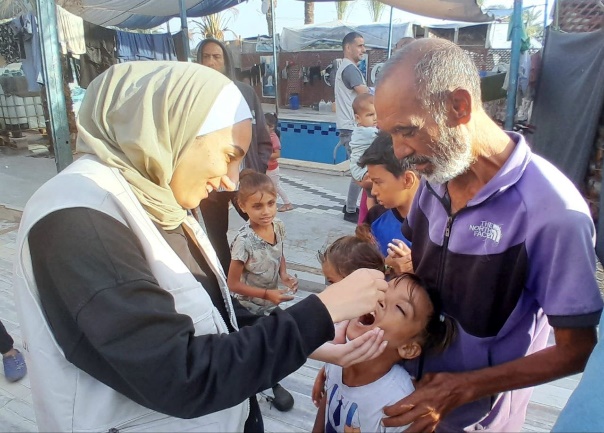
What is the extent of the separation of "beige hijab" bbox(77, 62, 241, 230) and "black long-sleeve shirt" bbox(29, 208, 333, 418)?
0.67ft

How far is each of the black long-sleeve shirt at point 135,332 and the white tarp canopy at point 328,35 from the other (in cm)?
1871

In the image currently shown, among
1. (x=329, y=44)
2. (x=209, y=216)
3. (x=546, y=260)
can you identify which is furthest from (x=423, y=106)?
(x=329, y=44)

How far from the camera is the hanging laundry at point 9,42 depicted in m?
8.86

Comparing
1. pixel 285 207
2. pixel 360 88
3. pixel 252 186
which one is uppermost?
pixel 360 88

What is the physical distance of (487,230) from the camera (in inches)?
53.5

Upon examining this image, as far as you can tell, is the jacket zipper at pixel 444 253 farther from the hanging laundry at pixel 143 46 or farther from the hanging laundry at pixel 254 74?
the hanging laundry at pixel 254 74

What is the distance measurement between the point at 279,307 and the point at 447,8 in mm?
7683

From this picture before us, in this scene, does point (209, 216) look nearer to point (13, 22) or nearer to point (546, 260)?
point (546, 260)

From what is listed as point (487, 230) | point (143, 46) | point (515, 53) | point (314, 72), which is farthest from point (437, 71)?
point (314, 72)

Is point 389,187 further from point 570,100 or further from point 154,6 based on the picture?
point 154,6

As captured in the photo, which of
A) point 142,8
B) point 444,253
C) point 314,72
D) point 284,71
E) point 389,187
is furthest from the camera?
point 284,71

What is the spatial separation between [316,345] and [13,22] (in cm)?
1006

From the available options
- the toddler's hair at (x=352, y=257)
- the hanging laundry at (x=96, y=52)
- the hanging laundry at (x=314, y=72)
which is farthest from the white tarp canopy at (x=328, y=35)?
the toddler's hair at (x=352, y=257)

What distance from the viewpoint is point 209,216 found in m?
3.46
